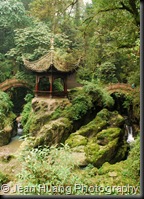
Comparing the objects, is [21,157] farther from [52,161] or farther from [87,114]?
[87,114]

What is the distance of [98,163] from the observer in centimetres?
746

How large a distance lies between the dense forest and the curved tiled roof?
0.26m

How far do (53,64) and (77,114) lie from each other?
306 centimetres

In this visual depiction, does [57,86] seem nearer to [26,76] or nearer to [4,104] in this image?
[26,76]

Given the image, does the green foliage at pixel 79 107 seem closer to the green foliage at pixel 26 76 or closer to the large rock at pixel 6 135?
the large rock at pixel 6 135

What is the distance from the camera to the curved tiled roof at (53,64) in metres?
11.9

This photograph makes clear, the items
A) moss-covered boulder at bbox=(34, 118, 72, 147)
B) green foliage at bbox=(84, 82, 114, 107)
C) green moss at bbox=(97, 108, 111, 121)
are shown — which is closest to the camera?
moss-covered boulder at bbox=(34, 118, 72, 147)

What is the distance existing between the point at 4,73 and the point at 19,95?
7.23ft

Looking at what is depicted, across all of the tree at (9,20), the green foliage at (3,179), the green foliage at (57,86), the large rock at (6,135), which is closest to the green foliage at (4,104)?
the large rock at (6,135)

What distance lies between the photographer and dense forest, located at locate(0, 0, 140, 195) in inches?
157

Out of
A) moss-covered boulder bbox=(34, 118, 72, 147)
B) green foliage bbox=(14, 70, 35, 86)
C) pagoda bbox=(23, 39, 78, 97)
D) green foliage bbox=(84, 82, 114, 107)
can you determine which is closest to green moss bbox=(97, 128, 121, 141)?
moss-covered boulder bbox=(34, 118, 72, 147)

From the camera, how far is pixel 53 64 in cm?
1175

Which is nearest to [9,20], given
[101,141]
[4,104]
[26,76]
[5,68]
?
[5,68]

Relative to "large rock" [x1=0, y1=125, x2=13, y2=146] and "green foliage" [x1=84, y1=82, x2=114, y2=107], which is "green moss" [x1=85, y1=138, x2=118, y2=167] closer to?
"green foliage" [x1=84, y1=82, x2=114, y2=107]
